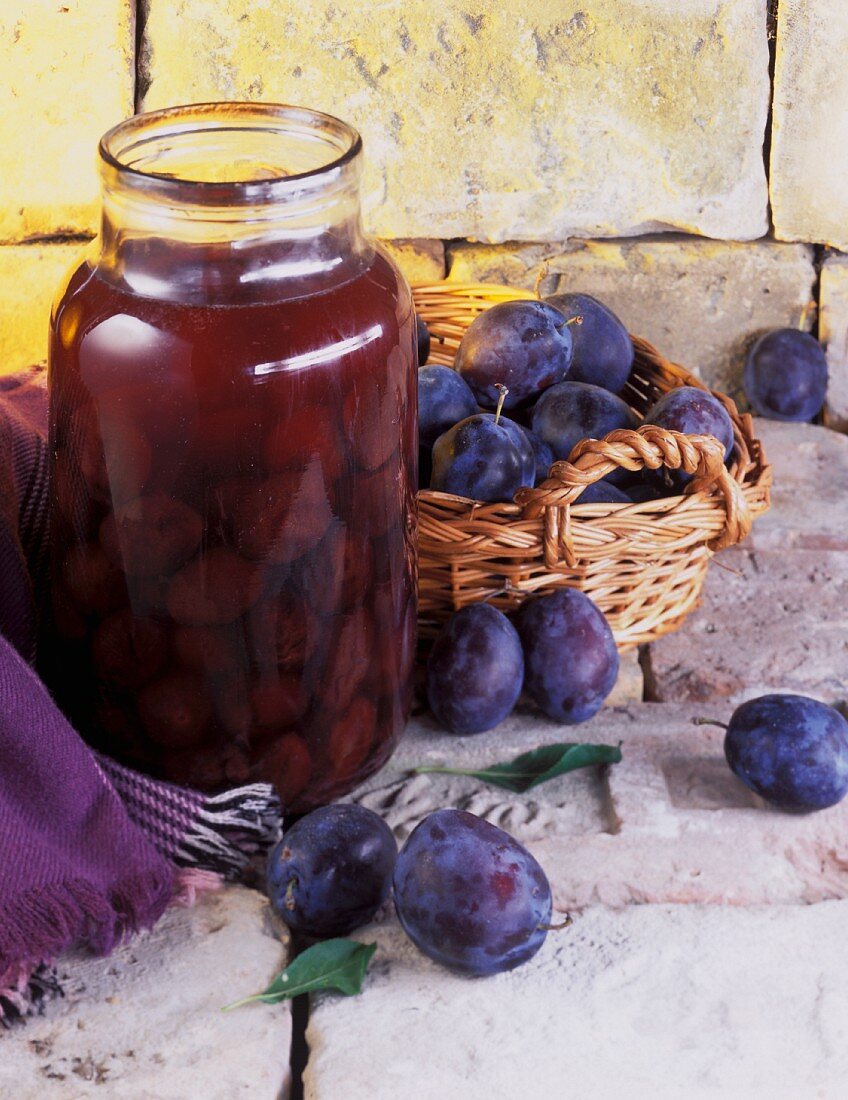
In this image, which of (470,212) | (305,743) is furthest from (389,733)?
(470,212)

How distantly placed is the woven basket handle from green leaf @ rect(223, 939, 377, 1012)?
0.38 m

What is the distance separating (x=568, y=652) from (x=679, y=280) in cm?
74

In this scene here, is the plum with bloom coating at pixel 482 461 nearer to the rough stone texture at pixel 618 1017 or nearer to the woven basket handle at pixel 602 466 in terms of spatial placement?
the woven basket handle at pixel 602 466

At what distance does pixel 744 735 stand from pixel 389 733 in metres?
0.29

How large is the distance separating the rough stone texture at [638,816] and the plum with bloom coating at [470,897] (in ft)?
0.40

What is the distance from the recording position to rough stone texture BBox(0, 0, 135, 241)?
1.43 meters

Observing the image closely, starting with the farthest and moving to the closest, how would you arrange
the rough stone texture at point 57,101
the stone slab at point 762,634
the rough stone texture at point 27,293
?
the rough stone texture at point 27,293, the rough stone texture at point 57,101, the stone slab at point 762,634

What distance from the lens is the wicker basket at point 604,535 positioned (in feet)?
3.40

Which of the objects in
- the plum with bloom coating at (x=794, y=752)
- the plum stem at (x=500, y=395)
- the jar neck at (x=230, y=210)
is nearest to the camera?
the jar neck at (x=230, y=210)

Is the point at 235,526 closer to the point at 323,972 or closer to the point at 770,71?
the point at 323,972

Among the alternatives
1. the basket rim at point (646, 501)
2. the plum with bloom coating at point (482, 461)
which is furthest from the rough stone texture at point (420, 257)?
the plum with bloom coating at point (482, 461)

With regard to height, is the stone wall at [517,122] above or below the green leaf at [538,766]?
above

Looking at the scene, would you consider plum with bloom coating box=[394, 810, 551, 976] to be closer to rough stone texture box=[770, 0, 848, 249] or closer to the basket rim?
the basket rim

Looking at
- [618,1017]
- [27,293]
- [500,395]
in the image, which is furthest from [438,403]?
[27,293]
